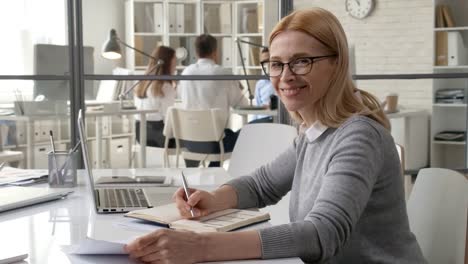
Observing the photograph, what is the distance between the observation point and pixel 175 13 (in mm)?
6227

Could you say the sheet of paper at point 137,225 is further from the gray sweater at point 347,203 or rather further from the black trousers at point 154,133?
the black trousers at point 154,133

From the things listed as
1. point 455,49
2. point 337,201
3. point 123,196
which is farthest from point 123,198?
point 455,49

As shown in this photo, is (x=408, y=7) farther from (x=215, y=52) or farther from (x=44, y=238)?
(x=44, y=238)

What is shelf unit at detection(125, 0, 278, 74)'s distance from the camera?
240 inches

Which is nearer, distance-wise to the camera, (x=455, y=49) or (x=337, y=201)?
(x=337, y=201)

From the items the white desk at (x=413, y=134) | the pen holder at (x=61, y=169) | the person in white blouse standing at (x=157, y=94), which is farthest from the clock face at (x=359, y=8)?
the pen holder at (x=61, y=169)

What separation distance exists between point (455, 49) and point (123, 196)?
4.37 m

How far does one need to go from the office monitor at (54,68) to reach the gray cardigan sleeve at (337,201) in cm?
283

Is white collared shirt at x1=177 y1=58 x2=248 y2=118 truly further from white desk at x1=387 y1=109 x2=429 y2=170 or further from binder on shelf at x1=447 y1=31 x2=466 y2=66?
binder on shelf at x1=447 y1=31 x2=466 y2=66

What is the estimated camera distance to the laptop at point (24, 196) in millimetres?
1565

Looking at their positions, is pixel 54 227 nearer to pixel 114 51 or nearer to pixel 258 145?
pixel 258 145

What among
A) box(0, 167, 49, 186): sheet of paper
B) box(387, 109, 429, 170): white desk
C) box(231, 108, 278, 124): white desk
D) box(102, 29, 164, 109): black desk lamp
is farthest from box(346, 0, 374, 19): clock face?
box(0, 167, 49, 186): sheet of paper

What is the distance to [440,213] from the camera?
1547mm

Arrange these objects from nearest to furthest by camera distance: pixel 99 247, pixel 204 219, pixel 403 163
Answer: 1. pixel 99 247
2. pixel 204 219
3. pixel 403 163
